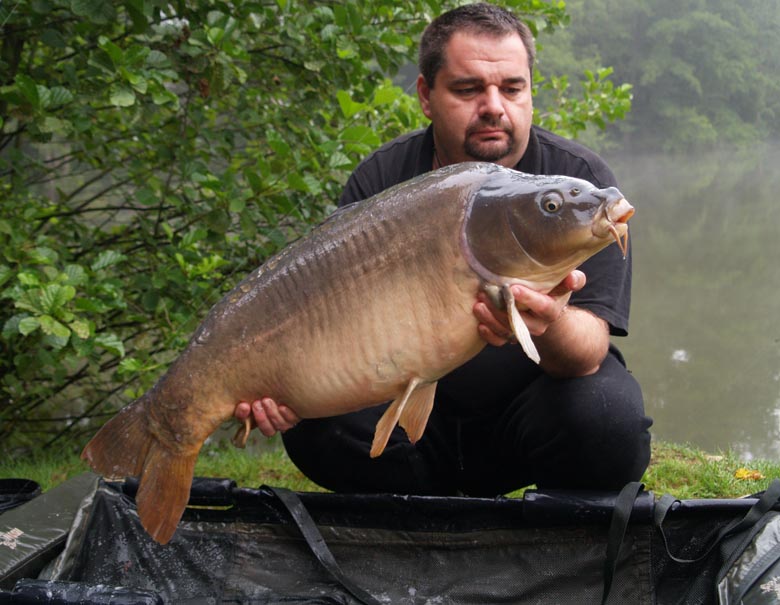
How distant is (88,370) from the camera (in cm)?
253

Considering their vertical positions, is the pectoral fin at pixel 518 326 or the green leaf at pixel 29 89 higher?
the green leaf at pixel 29 89

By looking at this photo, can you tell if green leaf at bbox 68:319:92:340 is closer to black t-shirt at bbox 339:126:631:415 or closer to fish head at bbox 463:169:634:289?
black t-shirt at bbox 339:126:631:415

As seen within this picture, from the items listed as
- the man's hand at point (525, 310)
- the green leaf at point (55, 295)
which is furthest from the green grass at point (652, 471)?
the man's hand at point (525, 310)

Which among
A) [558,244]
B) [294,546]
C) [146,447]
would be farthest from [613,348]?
[146,447]

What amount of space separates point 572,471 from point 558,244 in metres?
0.59

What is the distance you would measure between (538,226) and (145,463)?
760mm

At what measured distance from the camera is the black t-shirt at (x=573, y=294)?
1.56m

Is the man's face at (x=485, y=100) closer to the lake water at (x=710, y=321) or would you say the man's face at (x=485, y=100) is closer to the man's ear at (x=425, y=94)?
the man's ear at (x=425, y=94)

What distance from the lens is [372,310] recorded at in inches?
47.4

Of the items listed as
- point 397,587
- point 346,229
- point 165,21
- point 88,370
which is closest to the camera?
point 346,229

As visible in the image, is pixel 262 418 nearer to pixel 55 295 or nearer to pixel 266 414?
pixel 266 414

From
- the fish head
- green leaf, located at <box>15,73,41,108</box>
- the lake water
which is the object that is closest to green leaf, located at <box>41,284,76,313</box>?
green leaf, located at <box>15,73,41,108</box>

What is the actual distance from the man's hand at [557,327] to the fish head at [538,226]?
3 centimetres

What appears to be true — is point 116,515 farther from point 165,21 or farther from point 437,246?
point 165,21
